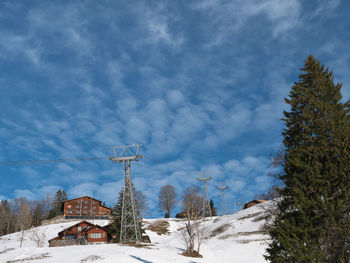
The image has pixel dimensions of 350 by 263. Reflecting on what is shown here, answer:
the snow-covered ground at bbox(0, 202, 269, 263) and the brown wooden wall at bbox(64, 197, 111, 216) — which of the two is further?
the brown wooden wall at bbox(64, 197, 111, 216)

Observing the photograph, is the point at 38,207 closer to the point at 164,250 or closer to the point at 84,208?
the point at 84,208

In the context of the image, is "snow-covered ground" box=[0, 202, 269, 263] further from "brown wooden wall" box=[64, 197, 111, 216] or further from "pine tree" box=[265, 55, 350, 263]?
"brown wooden wall" box=[64, 197, 111, 216]

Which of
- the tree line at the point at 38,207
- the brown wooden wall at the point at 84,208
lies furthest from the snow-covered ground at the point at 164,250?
the tree line at the point at 38,207

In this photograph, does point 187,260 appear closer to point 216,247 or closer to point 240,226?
point 216,247

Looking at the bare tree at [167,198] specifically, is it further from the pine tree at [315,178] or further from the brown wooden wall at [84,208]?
the pine tree at [315,178]

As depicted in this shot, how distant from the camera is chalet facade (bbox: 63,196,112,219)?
10325 cm

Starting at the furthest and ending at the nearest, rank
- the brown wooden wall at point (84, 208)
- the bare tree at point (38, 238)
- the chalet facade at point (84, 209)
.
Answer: the brown wooden wall at point (84, 208) → the chalet facade at point (84, 209) → the bare tree at point (38, 238)

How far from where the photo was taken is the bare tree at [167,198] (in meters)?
133

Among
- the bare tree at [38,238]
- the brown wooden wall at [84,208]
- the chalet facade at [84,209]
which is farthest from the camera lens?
the brown wooden wall at [84,208]

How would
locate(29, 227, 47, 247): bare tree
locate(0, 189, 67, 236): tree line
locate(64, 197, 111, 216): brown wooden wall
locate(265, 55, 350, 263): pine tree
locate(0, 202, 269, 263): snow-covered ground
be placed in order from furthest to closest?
locate(0, 189, 67, 236): tree line
locate(64, 197, 111, 216): brown wooden wall
locate(29, 227, 47, 247): bare tree
locate(0, 202, 269, 263): snow-covered ground
locate(265, 55, 350, 263): pine tree

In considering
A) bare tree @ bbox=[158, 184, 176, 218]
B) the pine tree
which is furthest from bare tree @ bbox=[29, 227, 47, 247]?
bare tree @ bbox=[158, 184, 176, 218]

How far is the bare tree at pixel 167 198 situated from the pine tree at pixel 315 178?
118 m

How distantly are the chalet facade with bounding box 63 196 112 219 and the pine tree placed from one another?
94.3 m

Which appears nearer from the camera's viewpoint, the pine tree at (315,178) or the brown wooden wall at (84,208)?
the pine tree at (315,178)
